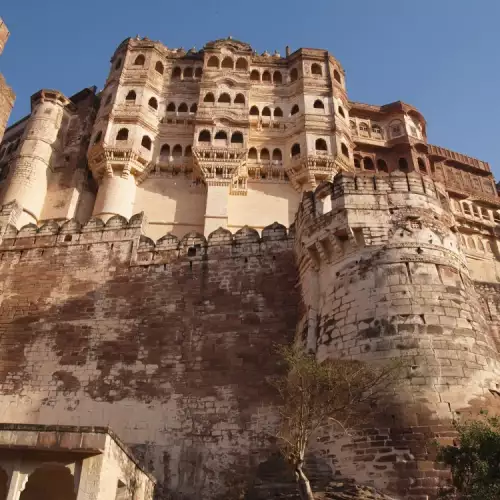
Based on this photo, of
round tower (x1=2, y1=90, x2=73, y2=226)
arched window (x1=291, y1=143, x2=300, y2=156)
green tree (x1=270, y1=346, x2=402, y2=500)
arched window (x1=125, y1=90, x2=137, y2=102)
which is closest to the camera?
green tree (x1=270, y1=346, x2=402, y2=500)

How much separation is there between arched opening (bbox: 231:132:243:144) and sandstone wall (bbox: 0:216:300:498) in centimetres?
1331

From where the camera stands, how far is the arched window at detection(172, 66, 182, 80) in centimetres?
3244

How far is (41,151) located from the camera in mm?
28453

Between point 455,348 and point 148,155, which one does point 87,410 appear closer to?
point 455,348

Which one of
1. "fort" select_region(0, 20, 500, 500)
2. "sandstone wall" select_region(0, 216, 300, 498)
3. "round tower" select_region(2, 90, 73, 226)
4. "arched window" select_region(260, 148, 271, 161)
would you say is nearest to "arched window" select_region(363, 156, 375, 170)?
"arched window" select_region(260, 148, 271, 161)

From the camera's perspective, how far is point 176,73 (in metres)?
32.7

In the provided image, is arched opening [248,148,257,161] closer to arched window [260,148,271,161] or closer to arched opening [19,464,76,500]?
arched window [260,148,271,161]

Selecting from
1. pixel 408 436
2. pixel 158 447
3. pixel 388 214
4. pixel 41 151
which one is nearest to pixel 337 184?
pixel 388 214

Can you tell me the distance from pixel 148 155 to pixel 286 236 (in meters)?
15.3

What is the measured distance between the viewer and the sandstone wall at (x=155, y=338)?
11.7 m

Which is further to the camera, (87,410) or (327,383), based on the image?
(87,410)

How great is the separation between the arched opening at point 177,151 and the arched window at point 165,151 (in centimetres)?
29

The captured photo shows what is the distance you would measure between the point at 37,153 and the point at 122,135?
14.2 ft

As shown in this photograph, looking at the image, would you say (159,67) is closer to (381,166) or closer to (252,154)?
(252,154)
